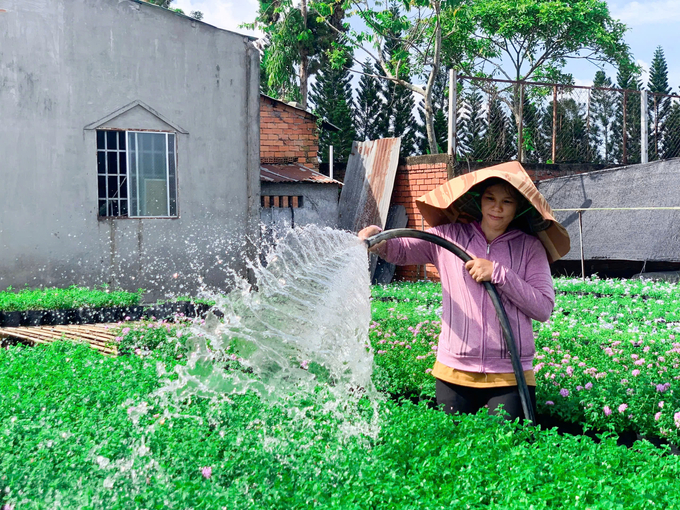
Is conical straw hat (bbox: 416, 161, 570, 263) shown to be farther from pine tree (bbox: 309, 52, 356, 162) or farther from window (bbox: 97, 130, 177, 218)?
pine tree (bbox: 309, 52, 356, 162)

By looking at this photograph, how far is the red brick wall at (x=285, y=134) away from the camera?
1603 centimetres

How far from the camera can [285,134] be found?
16234 millimetres

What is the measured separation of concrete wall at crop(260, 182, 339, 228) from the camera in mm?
14125

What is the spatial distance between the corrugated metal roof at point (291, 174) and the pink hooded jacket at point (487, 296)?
1052 centimetres

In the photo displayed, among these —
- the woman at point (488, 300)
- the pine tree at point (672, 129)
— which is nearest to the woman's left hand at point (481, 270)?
the woman at point (488, 300)

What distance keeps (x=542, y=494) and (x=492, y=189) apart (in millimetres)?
1560

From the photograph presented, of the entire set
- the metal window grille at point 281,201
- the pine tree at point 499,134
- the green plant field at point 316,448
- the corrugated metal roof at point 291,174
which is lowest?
the green plant field at point 316,448

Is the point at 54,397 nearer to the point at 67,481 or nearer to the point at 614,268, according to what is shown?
the point at 67,481

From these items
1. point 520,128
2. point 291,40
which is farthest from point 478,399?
point 291,40

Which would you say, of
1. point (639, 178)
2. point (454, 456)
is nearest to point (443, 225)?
point (454, 456)

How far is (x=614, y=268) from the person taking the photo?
557 inches

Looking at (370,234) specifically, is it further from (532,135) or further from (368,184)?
(532,135)

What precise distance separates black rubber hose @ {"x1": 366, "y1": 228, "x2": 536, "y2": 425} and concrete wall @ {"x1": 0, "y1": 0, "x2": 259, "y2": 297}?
8.76m

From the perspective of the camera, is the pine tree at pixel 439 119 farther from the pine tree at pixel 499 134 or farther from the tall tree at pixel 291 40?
the pine tree at pixel 499 134
